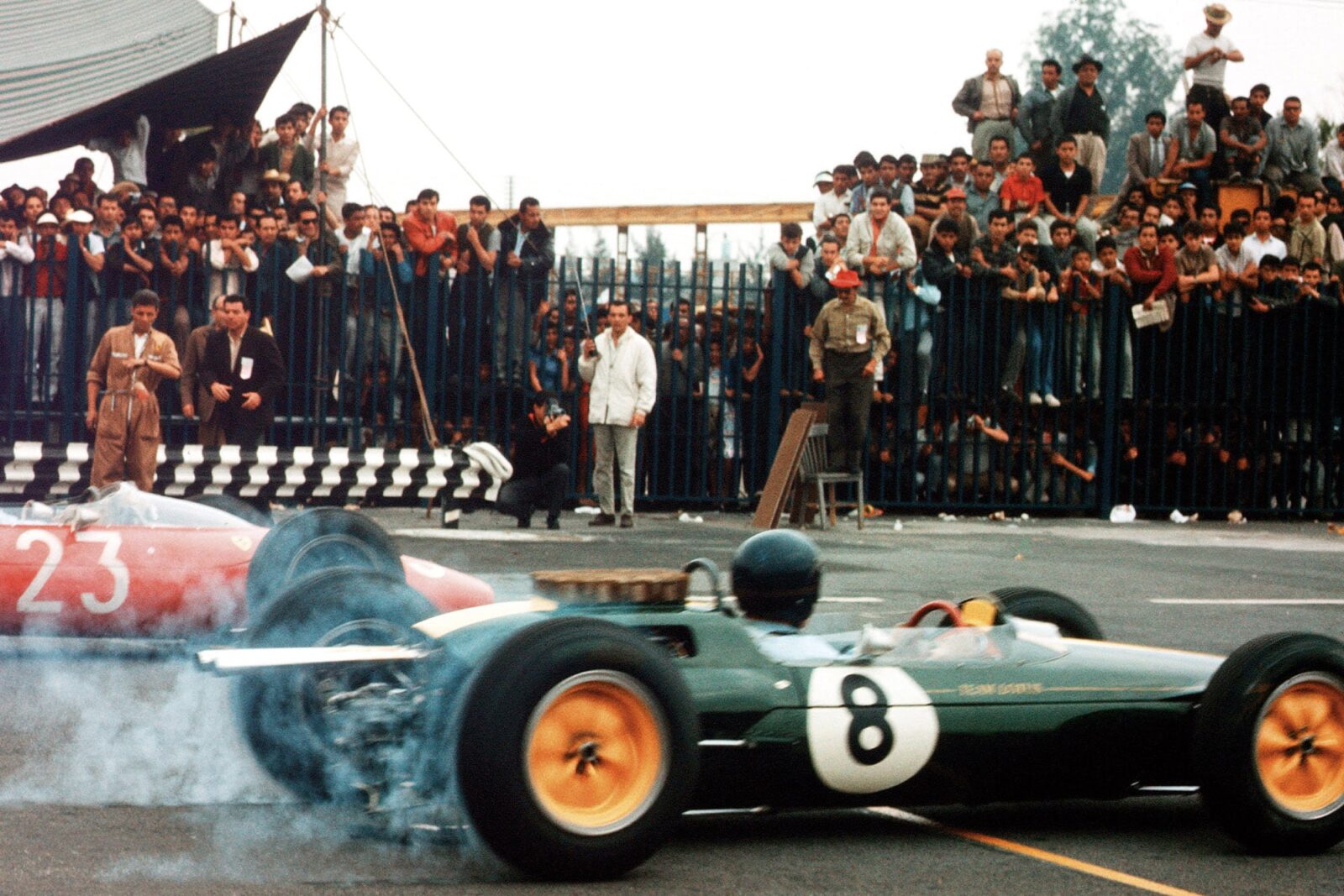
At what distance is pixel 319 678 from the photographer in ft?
16.8

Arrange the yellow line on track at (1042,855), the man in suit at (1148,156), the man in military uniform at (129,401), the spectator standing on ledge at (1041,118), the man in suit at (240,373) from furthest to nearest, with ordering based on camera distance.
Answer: the man in suit at (1148,156) < the spectator standing on ledge at (1041,118) < the man in suit at (240,373) < the man in military uniform at (129,401) < the yellow line on track at (1042,855)

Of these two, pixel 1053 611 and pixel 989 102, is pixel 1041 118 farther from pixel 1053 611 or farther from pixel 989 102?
pixel 1053 611

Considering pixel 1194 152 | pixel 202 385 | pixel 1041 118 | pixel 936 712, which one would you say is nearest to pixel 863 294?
pixel 1041 118

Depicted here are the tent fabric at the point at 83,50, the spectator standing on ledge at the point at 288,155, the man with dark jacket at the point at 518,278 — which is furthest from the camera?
the spectator standing on ledge at the point at 288,155

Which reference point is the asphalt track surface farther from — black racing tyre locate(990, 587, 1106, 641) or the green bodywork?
black racing tyre locate(990, 587, 1106, 641)

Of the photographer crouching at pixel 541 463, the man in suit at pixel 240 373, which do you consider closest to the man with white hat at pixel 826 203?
the photographer crouching at pixel 541 463

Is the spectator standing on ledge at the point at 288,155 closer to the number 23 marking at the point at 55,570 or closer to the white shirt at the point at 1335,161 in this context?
the number 23 marking at the point at 55,570

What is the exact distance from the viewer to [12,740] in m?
6.39

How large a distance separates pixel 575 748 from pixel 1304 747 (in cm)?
219

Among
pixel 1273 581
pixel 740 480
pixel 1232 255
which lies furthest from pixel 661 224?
pixel 1273 581

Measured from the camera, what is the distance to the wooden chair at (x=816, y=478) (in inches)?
650

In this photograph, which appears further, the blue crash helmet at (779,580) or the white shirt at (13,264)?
the white shirt at (13,264)

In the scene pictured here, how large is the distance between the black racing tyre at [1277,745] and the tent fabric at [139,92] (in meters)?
13.5

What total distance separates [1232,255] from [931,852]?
14.9 m
